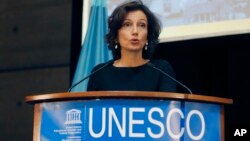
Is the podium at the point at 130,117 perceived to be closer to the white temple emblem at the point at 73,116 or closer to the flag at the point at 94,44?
the white temple emblem at the point at 73,116

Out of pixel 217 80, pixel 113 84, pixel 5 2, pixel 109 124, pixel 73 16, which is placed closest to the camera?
pixel 109 124

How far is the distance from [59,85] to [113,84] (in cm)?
225

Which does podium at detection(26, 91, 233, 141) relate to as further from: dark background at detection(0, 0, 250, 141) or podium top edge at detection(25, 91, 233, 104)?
dark background at detection(0, 0, 250, 141)

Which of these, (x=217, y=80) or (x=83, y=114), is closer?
(x=83, y=114)

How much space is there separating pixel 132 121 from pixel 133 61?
0.53 metres

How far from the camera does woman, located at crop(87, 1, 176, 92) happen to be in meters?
2.06

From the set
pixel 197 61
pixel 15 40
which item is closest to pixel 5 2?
pixel 15 40

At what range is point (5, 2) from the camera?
4.55m

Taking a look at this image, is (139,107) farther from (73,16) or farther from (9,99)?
(9,99)

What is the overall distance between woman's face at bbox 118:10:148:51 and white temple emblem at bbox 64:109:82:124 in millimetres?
492

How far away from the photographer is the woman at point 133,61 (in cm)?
206

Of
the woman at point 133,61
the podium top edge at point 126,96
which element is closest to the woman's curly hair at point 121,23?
the woman at point 133,61

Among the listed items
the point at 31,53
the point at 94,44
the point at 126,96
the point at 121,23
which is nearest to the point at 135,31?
the point at 121,23

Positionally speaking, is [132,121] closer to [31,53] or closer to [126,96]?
[126,96]
